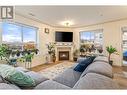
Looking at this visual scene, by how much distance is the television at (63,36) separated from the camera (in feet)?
25.4

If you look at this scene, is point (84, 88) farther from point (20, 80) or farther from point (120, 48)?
point (120, 48)

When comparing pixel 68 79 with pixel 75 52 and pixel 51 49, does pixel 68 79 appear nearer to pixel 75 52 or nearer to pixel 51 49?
pixel 51 49

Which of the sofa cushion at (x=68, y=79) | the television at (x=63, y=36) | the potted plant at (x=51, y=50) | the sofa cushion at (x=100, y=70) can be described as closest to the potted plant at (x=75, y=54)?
the television at (x=63, y=36)

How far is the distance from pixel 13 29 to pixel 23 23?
1.44 feet

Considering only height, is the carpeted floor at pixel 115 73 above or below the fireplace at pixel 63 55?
below

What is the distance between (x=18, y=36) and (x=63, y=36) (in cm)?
319

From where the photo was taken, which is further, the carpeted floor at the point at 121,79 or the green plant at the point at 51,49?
the green plant at the point at 51,49

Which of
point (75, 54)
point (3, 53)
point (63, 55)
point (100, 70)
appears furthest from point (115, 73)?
point (63, 55)

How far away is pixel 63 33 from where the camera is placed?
7.83 metres

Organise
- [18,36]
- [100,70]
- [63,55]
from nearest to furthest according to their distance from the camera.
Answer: [100,70], [18,36], [63,55]

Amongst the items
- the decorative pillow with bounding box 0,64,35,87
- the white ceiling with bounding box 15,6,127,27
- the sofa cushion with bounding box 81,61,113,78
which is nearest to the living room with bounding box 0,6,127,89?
the white ceiling with bounding box 15,6,127,27

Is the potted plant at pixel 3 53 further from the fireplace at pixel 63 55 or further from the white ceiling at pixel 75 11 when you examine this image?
the fireplace at pixel 63 55

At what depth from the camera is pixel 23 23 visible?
507 centimetres

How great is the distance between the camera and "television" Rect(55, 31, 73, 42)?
7.73 meters
